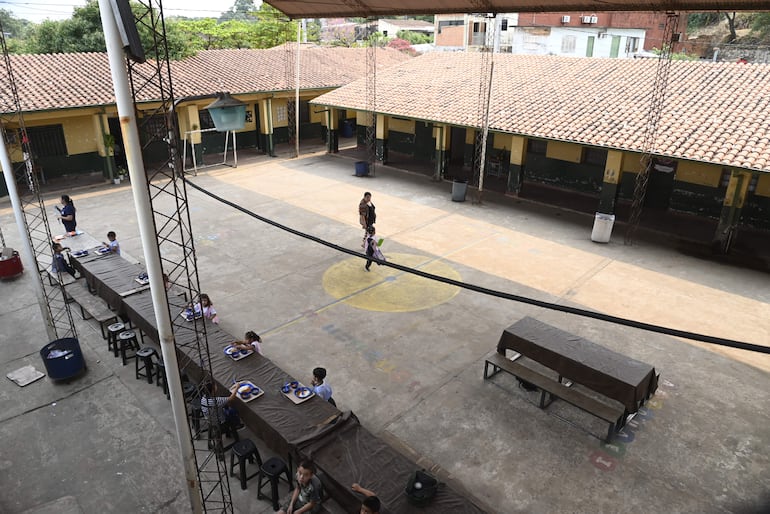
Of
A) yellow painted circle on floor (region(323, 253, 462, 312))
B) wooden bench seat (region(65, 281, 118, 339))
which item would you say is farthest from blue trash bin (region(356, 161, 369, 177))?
wooden bench seat (region(65, 281, 118, 339))

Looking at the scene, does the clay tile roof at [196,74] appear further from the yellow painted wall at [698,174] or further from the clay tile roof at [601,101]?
the yellow painted wall at [698,174]

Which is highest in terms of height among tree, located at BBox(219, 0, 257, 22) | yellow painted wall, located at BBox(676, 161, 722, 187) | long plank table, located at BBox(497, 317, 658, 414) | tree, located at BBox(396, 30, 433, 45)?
tree, located at BBox(219, 0, 257, 22)

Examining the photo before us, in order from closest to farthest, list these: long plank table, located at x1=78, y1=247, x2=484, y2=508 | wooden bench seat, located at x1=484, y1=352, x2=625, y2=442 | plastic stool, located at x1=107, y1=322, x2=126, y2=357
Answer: long plank table, located at x1=78, y1=247, x2=484, y2=508 → wooden bench seat, located at x1=484, y1=352, x2=625, y2=442 → plastic stool, located at x1=107, y1=322, x2=126, y2=357

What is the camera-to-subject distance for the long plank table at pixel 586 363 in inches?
358

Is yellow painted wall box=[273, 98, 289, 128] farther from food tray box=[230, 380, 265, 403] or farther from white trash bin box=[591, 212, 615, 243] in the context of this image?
food tray box=[230, 380, 265, 403]

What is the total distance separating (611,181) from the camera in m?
19.5

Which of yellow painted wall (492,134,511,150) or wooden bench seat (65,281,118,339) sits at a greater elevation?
yellow painted wall (492,134,511,150)

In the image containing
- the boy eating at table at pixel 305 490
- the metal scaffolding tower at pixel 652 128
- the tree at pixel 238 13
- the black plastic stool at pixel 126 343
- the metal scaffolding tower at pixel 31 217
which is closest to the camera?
the boy eating at table at pixel 305 490

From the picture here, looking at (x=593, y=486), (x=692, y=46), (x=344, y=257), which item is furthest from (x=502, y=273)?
(x=692, y=46)

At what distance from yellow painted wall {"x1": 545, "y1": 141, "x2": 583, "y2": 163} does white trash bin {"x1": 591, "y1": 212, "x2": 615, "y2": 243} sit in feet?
19.1

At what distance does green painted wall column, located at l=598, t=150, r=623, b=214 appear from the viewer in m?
19.1

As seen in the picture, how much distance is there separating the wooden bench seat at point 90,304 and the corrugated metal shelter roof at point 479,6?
31.3 feet

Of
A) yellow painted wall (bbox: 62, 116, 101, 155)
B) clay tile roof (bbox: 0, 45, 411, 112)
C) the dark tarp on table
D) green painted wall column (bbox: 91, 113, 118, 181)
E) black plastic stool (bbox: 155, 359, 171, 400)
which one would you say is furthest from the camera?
yellow painted wall (bbox: 62, 116, 101, 155)

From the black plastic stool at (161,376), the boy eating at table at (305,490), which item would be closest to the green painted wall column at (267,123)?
the black plastic stool at (161,376)
